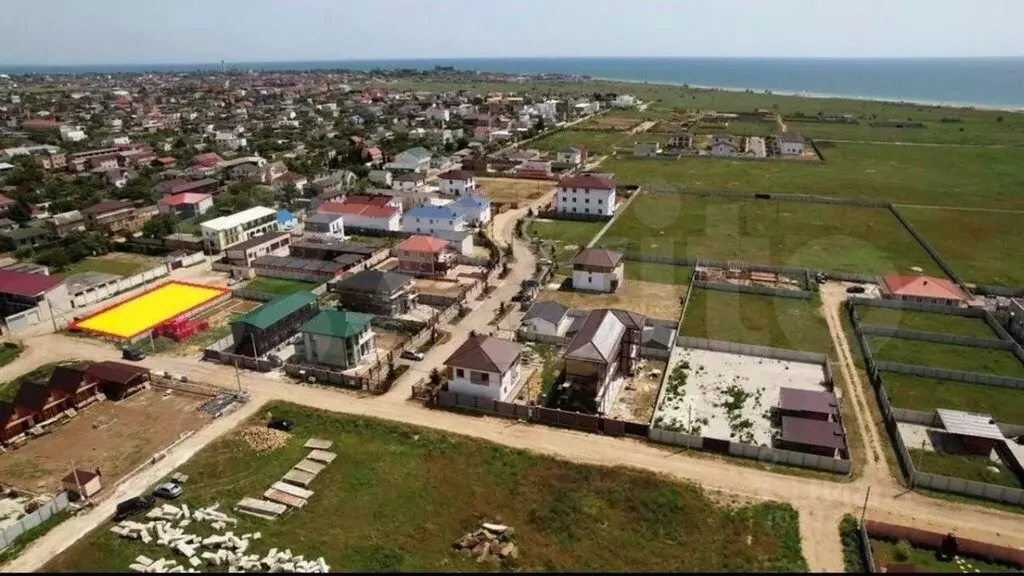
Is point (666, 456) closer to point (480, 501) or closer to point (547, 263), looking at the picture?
point (480, 501)

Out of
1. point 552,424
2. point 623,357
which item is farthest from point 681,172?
point 552,424

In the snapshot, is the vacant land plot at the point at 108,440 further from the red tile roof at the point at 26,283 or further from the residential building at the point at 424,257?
the residential building at the point at 424,257

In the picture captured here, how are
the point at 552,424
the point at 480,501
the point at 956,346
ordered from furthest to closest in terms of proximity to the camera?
the point at 956,346 < the point at 552,424 < the point at 480,501

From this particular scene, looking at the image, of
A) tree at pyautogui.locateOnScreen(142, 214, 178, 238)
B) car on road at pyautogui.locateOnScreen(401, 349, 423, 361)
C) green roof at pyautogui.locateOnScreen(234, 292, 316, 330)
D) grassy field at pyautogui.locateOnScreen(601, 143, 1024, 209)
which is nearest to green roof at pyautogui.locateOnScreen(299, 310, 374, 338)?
green roof at pyautogui.locateOnScreen(234, 292, 316, 330)

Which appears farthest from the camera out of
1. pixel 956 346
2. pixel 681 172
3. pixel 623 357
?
pixel 681 172

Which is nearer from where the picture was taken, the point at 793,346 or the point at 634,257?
the point at 793,346

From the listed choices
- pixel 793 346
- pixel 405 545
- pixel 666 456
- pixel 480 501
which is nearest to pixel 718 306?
pixel 793 346
